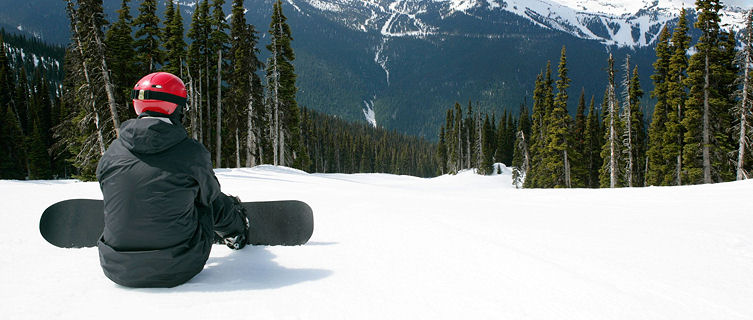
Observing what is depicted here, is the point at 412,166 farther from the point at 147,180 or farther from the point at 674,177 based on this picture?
the point at 147,180

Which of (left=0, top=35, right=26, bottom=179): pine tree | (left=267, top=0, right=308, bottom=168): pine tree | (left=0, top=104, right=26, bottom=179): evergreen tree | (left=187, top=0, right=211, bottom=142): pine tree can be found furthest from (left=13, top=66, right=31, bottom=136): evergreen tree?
(left=267, top=0, right=308, bottom=168): pine tree

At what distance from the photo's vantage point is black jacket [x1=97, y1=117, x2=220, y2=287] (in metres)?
2.71

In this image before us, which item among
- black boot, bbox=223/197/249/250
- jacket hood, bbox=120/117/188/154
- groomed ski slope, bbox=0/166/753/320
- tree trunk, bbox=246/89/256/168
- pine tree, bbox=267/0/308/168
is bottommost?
groomed ski slope, bbox=0/166/753/320

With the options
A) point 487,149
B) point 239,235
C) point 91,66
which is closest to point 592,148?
point 487,149

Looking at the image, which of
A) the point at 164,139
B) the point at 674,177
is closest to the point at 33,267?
Answer: the point at 164,139

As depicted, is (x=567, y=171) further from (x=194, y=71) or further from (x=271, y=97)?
(x=194, y=71)

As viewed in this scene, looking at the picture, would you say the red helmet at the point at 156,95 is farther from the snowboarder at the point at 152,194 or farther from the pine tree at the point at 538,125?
the pine tree at the point at 538,125

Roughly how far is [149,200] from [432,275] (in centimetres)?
236

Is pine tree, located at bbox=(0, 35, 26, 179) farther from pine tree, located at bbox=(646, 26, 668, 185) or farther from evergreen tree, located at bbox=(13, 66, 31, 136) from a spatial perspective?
pine tree, located at bbox=(646, 26, 668, 185)

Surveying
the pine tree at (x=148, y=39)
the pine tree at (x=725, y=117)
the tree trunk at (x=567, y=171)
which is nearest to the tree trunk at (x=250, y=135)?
the pine tree at (x=148, y=39)

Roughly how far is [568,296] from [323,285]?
191 centimetres

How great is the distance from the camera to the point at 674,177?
96.4 feet

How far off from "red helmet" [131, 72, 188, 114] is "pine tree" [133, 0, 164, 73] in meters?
26.9

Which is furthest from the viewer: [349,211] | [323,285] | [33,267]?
[349,211]
